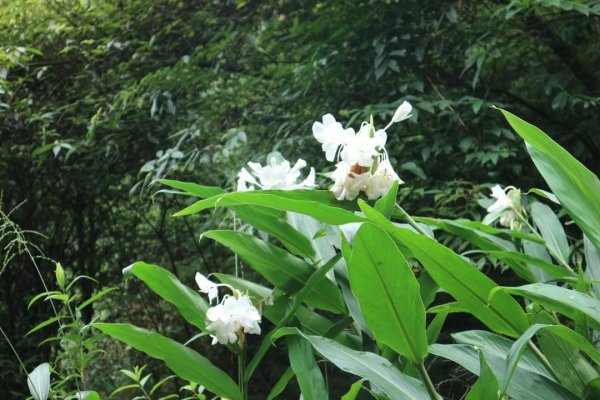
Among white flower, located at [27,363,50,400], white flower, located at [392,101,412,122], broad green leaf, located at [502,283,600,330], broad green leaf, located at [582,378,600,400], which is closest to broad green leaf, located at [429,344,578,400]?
broad green leaf, located at [582,378,600,400]

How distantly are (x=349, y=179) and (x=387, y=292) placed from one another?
0.19 metres

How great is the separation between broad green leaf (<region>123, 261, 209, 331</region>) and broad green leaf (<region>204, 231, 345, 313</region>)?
0.08 m

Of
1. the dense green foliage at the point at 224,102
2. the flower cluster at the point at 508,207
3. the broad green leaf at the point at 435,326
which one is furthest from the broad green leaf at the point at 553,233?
the dense green foliage at the point at 224,102

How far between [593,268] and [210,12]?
2.38 meters

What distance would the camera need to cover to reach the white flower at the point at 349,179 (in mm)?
909

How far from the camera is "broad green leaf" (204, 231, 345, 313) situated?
0.97m

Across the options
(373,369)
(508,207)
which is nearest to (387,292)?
(373,369)

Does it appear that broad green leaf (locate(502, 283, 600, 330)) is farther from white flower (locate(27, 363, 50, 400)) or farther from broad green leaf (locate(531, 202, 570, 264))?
white flower (locate(27, 363, 50, 400))

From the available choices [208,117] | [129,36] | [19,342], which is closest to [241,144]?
[208,117]

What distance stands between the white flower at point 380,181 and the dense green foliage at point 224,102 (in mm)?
1129

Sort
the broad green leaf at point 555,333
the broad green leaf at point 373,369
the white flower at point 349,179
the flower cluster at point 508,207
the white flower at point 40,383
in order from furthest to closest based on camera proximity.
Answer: the flower cluster at point 508,207, the white flower at point 40,383, the white flower at point 349,179, the broad green leaf at point 373,369, the broad green leaf at point 555,333

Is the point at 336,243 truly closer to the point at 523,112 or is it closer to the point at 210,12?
the point at 523,112

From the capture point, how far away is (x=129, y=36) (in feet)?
10.8

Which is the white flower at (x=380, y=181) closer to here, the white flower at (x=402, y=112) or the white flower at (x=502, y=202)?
the white flower at (x=402, y=112)
